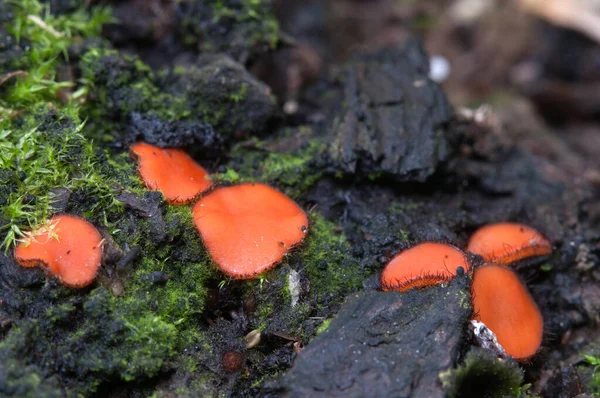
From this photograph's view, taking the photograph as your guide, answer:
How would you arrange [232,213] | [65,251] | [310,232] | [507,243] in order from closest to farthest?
1. [65,251]
2. [232,213]
3. [310,232]
4. [507,243]

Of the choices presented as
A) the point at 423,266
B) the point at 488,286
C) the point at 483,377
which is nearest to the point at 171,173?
the point at 423,266

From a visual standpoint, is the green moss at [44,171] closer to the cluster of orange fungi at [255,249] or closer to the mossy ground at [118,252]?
the mossy ground at [118,252]

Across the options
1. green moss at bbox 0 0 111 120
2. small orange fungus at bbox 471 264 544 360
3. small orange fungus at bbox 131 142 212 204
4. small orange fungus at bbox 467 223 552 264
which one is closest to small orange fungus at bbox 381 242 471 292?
small orange fungus at bbox 471 264 544 360

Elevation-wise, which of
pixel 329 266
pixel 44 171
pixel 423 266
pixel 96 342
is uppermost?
pixel 423 266

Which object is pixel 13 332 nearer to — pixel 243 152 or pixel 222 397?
pixel 222 397

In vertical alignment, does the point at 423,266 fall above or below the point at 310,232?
above

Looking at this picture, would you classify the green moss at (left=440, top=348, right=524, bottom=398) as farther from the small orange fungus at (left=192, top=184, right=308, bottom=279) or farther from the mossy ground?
the small orange fungus at (left=192, top=184, right=308, bottom=279)

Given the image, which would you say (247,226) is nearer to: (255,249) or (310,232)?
(255,249)
